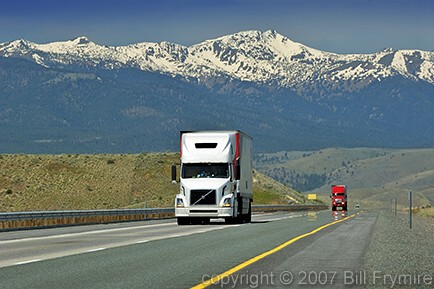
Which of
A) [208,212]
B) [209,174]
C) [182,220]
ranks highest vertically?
[209,174]

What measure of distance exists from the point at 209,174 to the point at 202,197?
1.06 meters

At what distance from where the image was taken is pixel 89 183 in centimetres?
12144

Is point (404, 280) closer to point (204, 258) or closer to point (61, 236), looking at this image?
point (204, 258)

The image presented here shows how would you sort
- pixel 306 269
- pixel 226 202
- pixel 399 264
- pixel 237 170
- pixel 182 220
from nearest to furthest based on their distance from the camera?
pixel 306 269 < pixel 399 264 < pixel 226 202 < pixel 237 170 < pixel 182 220

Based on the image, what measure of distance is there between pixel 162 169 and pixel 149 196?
10.9 m

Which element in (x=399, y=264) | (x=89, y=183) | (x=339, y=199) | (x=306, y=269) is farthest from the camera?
(x=89, y=183)

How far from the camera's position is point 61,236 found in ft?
107

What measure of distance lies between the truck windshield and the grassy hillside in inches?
2280

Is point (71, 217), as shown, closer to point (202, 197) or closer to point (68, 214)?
point (68, 214)

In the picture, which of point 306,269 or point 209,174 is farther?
point 209,174

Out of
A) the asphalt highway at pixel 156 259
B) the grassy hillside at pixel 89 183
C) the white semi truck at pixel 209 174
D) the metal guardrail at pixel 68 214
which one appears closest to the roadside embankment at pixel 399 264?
the asphalt highway at pixel 156 259

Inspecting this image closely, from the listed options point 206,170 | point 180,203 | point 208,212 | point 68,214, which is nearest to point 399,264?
point 208,212

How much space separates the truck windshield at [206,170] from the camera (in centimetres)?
4322

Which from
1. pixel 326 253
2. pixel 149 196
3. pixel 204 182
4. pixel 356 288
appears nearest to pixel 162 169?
pixel 149 196
